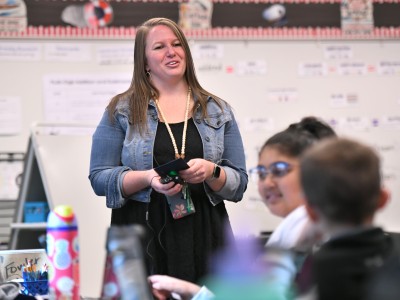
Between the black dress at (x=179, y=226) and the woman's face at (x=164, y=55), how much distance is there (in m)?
0.15

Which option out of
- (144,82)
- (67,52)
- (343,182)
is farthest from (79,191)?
(343,182)

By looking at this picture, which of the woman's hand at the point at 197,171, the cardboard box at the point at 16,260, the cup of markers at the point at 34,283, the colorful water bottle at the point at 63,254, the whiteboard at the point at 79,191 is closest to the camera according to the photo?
the colorful water bottle at the point at 63,254

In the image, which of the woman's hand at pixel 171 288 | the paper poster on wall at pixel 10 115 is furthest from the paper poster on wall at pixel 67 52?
the woman's hand at pixel 171 288

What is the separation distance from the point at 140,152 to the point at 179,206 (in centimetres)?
19

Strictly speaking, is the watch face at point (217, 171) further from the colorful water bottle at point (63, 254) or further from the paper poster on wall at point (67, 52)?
the paper poster on wall at point (67, 52)

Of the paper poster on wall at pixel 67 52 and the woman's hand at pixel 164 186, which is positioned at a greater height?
the paper poster on wall at pixel 67 52

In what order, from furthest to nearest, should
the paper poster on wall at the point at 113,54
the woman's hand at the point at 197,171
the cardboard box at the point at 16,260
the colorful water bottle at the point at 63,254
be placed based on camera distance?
1. the paper poster on wall at the point at 113,54
2. the woman's hand at the point at 197,171
3. the cardboard box at the point at 16,260
4. the colorful water bottle at the point at 63,254

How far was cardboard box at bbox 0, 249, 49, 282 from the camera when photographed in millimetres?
1614

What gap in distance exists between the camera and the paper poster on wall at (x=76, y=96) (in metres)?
3.85

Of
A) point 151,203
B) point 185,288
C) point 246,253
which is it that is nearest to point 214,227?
point 151,203

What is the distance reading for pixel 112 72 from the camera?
394 centimetres

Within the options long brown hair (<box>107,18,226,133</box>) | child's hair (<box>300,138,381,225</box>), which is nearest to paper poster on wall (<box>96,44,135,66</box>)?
long brown hair (<box>107,18,226,133</box>)

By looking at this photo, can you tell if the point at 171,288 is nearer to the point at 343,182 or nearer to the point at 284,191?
the point at 284,191

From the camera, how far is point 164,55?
1.94 m
